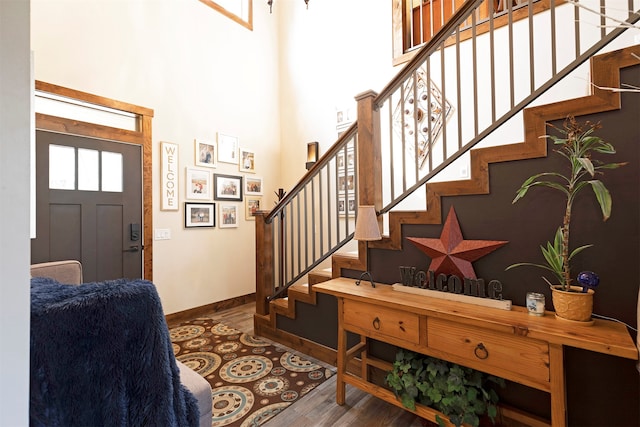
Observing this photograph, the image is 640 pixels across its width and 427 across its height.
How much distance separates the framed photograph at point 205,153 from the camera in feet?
12.9

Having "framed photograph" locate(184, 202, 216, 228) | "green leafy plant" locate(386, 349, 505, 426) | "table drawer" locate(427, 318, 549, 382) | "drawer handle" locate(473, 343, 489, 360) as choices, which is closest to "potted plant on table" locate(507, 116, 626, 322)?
"table drawer" locate(427, 318, 549, 382)

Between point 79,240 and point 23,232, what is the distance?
288 cm

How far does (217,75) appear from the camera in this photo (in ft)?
13.8

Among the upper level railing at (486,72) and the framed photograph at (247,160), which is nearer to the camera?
the upper level railing at (486,72)

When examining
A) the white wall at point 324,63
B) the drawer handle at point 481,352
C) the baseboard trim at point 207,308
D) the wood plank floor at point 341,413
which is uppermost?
the white wall at point 324,63

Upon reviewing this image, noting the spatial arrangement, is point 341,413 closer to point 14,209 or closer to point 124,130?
point 14,209

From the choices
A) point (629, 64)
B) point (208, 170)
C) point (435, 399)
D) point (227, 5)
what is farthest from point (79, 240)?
point (629, 64)

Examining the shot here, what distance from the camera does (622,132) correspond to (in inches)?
54.4

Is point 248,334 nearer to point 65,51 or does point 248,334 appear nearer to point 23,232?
point 23,232

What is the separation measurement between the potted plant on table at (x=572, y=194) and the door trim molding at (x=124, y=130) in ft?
11.9

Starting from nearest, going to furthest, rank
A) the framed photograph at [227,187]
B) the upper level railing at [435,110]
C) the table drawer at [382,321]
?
the table drawer at [382,321]
the upper level railing at [435,110]
the framed photograph at [227,187]

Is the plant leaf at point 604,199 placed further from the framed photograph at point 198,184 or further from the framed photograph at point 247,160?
the framed photograph at point 247,160

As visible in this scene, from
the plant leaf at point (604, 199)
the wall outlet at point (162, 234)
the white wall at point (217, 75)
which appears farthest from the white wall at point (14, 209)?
the wall outlet at point (162, 234)

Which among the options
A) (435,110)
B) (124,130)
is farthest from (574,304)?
(124,130)
